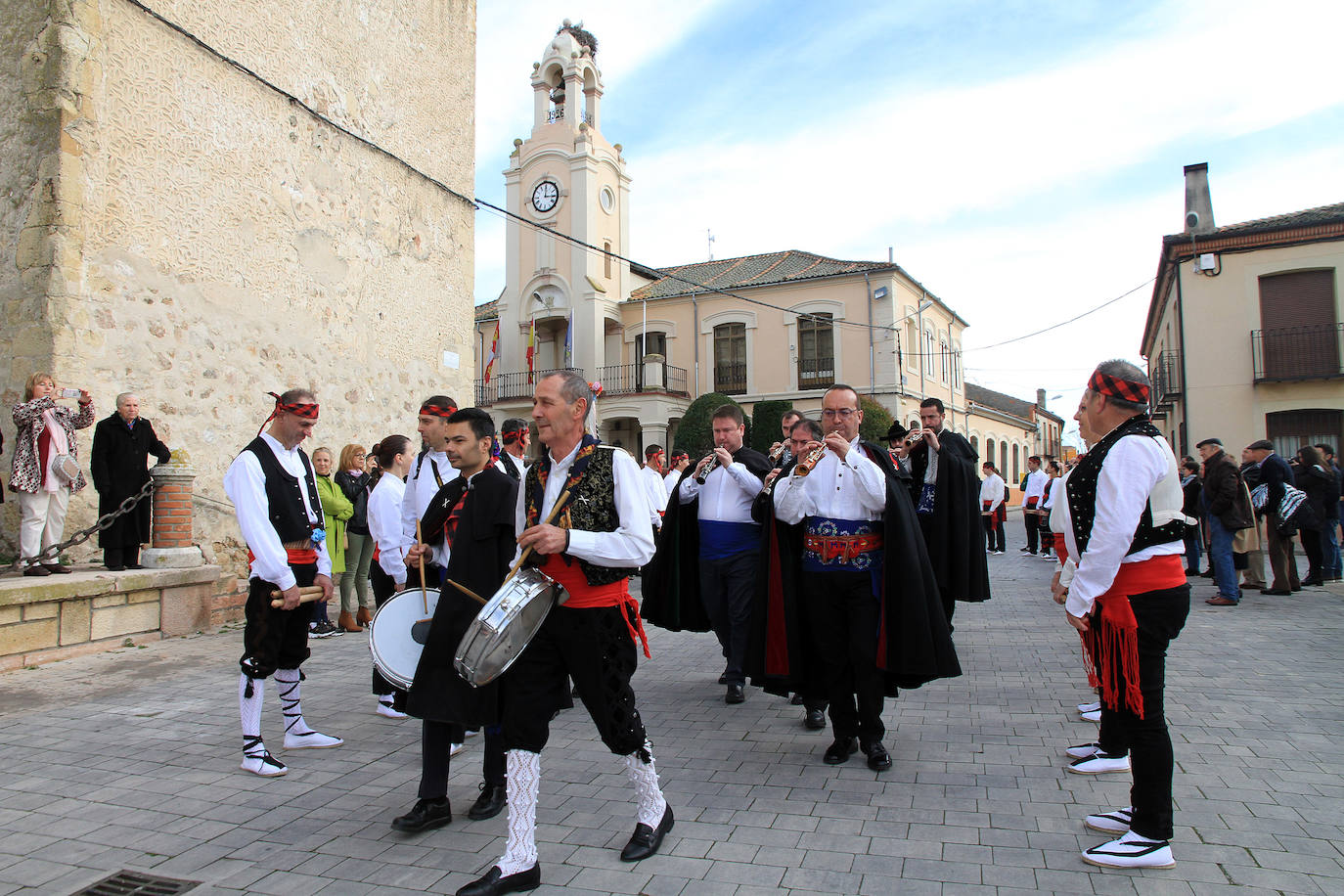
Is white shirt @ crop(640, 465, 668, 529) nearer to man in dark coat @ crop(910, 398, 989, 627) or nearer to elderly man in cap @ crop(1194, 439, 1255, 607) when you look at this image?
man in dark coat @ crop(910, 398, 989, 627)

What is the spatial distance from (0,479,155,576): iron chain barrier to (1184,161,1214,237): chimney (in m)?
24.6

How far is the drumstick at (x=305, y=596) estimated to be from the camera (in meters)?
4.39

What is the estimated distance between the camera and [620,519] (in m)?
3.26

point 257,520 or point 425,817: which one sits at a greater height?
point 257,520

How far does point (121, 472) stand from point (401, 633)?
534cm

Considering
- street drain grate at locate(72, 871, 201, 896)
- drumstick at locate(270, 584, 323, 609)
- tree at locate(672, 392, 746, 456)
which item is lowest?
street drain grate at locate(72, 871, 201, 896)

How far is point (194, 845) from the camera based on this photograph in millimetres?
3504

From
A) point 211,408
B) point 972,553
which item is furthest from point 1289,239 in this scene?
point 211,408

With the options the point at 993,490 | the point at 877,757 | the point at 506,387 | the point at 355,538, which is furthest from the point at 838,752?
the point at 506,387

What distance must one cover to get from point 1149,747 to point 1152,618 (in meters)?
0.50

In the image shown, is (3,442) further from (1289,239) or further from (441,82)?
(1289,239)

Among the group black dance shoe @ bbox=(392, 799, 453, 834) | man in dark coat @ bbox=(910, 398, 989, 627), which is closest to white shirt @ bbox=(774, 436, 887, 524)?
man in dark coat @ bbox=(910, 398, 989, 627)

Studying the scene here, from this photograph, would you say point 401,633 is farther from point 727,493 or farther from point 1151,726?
point 1151,726

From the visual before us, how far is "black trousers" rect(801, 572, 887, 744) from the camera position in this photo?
4.48m
